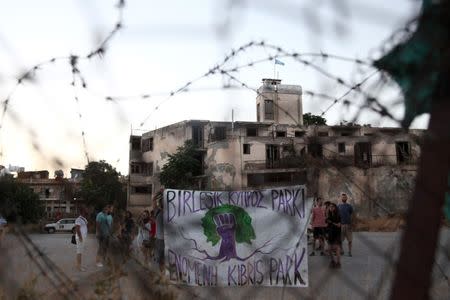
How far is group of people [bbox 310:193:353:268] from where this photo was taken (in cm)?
1211

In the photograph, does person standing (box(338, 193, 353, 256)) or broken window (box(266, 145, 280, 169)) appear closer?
broken window (box(266, 145, 280, 169))

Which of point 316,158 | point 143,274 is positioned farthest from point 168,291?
point 316,158

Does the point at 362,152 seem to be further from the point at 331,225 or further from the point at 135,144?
the point at 331,225

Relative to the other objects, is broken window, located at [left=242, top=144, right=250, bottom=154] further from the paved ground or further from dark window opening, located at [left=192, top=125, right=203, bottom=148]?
the paved ground

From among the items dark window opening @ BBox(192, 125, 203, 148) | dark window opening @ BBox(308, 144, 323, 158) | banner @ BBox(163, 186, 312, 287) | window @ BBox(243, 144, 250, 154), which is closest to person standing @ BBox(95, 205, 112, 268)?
dark window opening @ BBox(308, 144, 323, 158)

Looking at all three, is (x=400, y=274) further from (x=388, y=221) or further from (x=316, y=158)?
(x=388, y=221)

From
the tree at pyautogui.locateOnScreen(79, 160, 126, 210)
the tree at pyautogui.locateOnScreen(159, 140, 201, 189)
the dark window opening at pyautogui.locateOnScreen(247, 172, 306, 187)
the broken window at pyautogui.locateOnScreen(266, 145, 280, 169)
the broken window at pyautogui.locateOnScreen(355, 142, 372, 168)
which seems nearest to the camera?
the broken window at pyautogui.locateOnScreen(355, 142, 372, 168)

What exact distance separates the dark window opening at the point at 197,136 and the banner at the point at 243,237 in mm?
44155

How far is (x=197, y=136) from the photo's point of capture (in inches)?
2152

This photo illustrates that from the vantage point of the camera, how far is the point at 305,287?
26.8 ft

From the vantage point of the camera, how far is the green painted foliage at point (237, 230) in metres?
8.34

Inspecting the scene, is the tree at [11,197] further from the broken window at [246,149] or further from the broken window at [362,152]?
the broken window at [246,149]

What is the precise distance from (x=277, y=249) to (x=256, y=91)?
562cm

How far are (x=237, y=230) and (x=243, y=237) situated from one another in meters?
0.25
